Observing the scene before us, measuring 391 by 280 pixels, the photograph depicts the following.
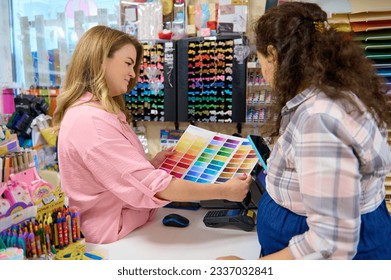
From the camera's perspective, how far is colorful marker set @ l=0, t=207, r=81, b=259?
45.5 inches

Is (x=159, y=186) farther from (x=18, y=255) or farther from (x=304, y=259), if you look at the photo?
(x=304, y=259)

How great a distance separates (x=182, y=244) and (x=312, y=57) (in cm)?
90

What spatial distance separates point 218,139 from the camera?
5.98ft

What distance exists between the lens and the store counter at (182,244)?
4.63ft

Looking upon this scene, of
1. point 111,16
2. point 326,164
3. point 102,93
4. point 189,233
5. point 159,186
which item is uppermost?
point 111,16

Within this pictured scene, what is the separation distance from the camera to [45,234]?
1.25 m

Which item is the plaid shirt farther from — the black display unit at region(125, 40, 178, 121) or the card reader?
the black display unit at region(125, 40, 178, 121)

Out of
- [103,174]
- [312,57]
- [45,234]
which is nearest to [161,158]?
[103,174]

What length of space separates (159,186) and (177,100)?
185 centimetres

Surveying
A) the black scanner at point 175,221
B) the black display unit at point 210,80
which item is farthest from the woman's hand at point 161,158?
the black display unit at point 210,80

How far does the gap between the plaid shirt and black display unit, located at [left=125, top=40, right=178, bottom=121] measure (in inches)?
89.2

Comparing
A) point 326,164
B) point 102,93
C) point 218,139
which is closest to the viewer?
point 326,164

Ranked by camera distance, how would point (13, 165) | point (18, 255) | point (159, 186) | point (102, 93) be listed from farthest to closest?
point (102, 93), point (159, 186), point (13, 165), point (18, 255)
